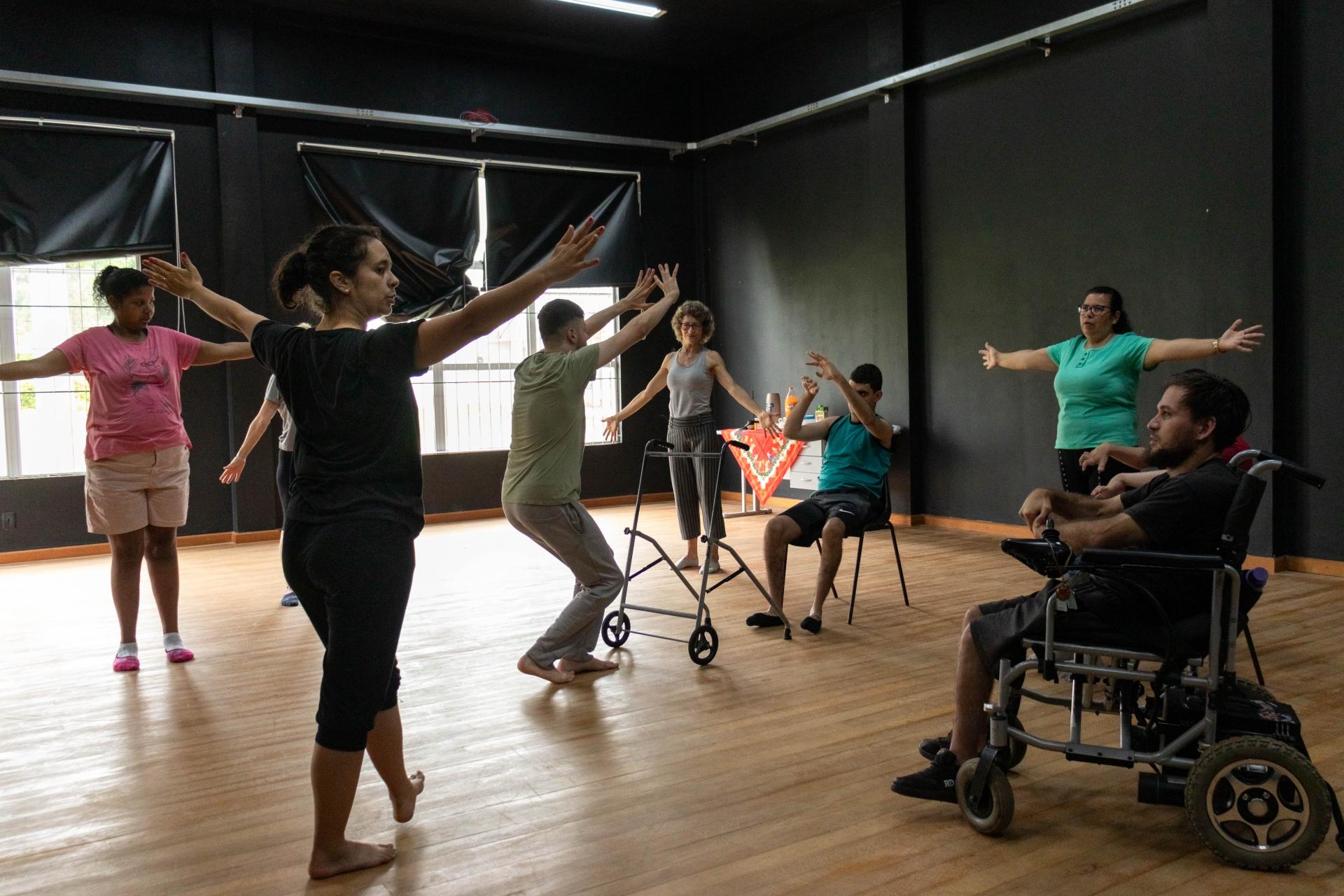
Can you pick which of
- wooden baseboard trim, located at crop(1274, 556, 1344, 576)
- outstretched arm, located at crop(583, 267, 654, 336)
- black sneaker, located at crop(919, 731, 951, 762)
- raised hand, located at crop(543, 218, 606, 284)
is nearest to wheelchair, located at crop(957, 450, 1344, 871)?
black sneaker, located at crop(919, 731, 951, 762)

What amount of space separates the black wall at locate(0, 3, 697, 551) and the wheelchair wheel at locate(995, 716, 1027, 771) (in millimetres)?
6784

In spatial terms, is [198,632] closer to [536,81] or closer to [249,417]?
[249,417]

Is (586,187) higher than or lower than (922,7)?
lower

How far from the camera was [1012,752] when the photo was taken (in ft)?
9.05

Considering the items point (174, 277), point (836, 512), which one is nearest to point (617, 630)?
point (836, 512)

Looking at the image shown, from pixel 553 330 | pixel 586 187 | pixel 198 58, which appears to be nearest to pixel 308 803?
pixel 553 330

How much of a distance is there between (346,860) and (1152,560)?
192cm

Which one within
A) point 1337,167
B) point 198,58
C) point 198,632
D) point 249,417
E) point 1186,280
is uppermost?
point 198,58

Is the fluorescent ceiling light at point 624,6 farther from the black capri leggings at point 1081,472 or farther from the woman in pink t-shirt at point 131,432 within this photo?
the black capri leggings at point 1081,472

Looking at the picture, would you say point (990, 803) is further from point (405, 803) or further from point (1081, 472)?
point (1081, 472)

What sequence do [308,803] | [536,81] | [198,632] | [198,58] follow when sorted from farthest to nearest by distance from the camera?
[536,81], [198,58], [198,632], [308,803]

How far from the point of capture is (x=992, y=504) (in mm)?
7414

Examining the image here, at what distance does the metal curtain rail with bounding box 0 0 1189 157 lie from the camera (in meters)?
6.52

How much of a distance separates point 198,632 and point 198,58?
5051 mm
